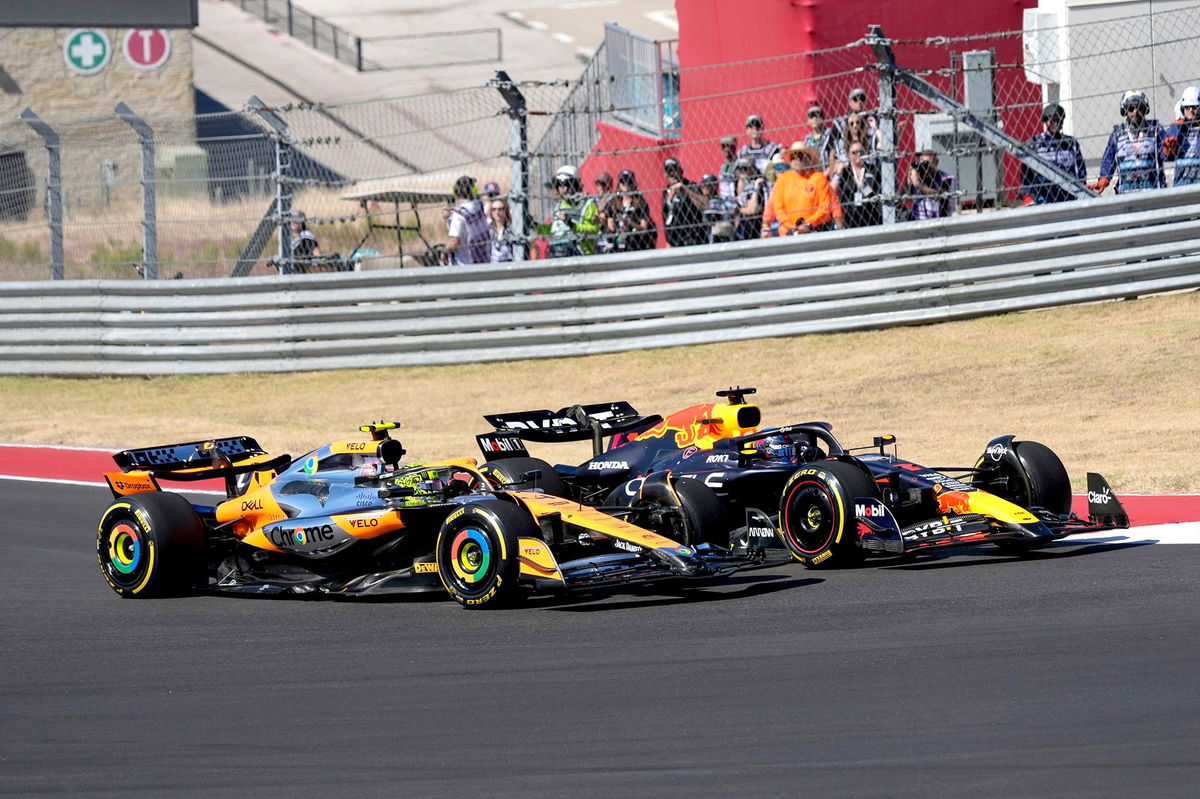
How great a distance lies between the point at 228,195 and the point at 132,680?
10.9m

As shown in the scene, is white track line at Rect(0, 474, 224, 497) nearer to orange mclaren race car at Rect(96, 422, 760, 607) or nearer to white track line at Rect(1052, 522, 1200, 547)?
orange mclaren race car at Rect(96, 422, 760, 607)

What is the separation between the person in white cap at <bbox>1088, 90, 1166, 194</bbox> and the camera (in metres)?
15.2

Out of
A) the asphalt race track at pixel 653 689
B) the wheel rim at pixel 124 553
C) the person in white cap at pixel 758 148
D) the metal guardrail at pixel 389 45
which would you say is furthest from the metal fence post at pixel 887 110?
the metal guardrail at pixel 389 45

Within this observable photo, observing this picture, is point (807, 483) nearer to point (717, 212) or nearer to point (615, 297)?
point (717, 212)

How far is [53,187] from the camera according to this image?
18.2 m

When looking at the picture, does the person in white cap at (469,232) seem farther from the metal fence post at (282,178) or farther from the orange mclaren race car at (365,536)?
the orange mclaren race car at (365,536)

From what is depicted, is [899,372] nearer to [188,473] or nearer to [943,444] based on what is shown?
[943,444]

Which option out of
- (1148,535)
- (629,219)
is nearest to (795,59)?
(629,219)

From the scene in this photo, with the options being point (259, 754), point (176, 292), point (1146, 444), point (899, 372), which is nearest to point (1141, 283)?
point (899, 372)

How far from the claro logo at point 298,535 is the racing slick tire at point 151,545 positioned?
44cm

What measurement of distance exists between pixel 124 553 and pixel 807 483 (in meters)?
3.48

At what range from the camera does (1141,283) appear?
1580 cm

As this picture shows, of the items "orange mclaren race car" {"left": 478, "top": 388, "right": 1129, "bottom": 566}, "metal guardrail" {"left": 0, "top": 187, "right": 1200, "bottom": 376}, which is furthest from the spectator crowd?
"orange mclaren race car" {"left": 478, "top": 388, "right": 1129, "bottom": 566}

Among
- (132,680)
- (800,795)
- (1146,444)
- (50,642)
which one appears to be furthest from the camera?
(1146,444)
